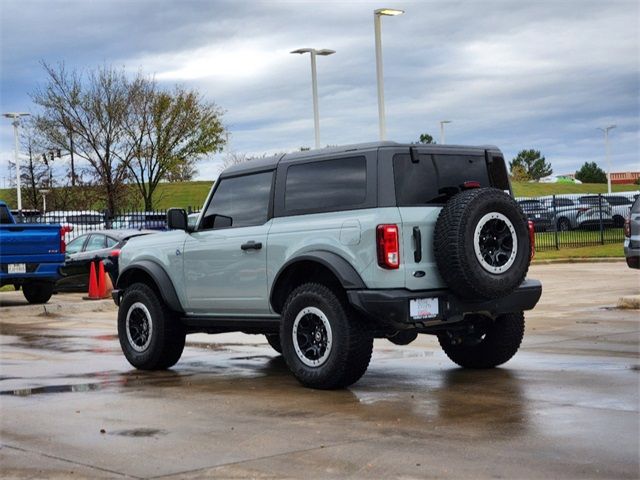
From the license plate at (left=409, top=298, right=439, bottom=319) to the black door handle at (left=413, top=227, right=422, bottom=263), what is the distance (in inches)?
13.1

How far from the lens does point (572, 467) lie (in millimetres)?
5844

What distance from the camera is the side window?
9.80m

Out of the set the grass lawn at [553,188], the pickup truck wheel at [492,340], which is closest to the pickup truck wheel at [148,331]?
the pickup truck wheel at [492,340]

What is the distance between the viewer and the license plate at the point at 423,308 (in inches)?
332

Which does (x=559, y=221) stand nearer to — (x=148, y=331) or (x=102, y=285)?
(x=102, y=285)

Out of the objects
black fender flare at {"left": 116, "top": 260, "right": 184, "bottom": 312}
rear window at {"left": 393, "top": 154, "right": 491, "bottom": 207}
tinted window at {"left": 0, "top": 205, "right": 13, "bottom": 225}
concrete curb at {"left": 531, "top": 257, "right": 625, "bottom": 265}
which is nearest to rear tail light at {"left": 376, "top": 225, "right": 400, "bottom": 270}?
rear window at {"left": 393, "top": 154, "right": 491, "bottom": 207}

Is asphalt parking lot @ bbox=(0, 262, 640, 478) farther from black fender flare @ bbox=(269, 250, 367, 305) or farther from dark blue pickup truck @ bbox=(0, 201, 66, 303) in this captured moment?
dark blue pickup truck @ bbox=(0, 201, 66, 303)

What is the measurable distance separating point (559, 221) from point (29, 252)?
2757cm

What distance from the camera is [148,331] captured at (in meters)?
10.8

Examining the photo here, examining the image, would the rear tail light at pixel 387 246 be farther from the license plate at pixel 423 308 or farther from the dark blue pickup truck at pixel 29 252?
the dark blue pickup truck at pixel 29 252

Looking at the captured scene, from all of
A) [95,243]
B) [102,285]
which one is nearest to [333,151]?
[102,285]

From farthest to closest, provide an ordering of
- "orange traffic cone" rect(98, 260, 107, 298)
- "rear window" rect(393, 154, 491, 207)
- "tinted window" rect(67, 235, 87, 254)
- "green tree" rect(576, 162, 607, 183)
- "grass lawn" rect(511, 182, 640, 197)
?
"green tree" rect(576, 162, 607, 183) < "grass lawn" rect(511, 182, 640, 197) < "tinted window" rect(67, 235, 87, 254) < "orange traffic cone" rect(98, 260, 107, 298) < "rear window" rect(393, 154, 491, 207)

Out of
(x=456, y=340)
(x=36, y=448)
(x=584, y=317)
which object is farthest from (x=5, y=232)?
(x=36, y=448)

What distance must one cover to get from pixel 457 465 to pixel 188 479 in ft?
4.89
